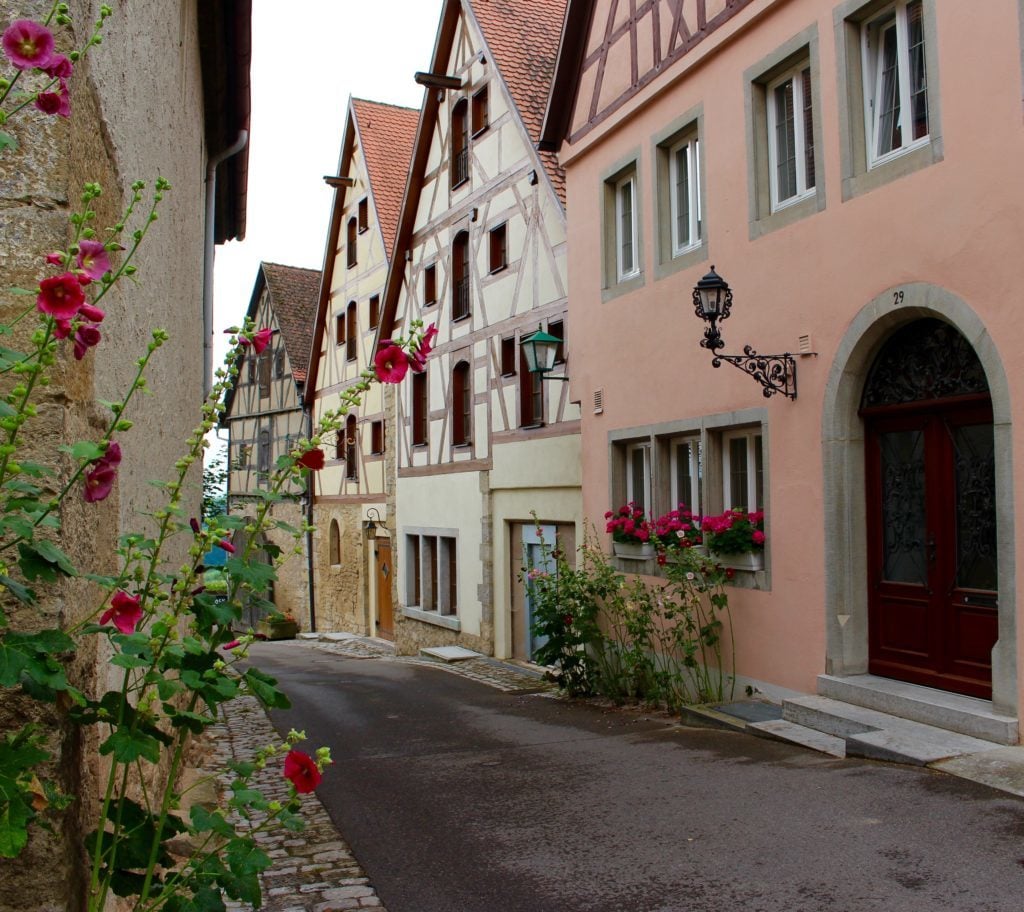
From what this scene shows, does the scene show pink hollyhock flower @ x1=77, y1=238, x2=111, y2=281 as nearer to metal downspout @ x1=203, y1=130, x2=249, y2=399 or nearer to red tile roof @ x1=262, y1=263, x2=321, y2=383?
metal downspout @ x1=203, y1=130, x2=249, y2=399

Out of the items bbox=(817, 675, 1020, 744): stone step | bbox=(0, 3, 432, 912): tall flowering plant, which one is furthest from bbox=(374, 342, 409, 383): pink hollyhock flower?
bbox=(817, 675, 1020, 744): stone step

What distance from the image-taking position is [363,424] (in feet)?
71.8

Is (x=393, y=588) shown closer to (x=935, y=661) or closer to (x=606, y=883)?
(x=935, y=661)

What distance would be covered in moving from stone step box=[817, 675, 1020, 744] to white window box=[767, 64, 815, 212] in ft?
12.0

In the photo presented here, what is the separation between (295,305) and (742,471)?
19.4 meters

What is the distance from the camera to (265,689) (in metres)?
2.22

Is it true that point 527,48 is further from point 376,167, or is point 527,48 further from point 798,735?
point 798,735

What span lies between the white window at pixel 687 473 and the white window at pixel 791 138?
237cm

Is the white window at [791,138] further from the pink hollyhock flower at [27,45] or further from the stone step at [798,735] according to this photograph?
the pink hollyhock flower at [27,45]

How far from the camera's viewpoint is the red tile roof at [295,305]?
25516 mm

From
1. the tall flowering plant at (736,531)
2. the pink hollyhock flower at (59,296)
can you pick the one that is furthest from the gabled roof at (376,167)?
the pink hollyhock flower at (59,296)

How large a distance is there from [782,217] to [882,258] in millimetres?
1286

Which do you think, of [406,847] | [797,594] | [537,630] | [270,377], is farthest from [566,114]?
[270,377]

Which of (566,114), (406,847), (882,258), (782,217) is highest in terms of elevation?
(566,114)
